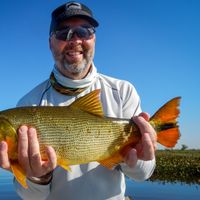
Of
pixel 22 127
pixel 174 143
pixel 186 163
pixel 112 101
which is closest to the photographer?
pixel 22 127

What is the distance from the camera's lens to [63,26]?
4.99 meters

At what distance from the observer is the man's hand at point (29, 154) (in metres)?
3.63

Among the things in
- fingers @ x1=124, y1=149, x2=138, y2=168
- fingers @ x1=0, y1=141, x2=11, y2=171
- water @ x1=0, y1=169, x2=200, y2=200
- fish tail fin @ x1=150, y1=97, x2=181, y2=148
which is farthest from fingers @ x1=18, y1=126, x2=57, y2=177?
water @ x1=0, y1=169, x2=200, y2=200

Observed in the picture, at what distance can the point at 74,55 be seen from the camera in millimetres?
4801

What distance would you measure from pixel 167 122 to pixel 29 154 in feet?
4.80

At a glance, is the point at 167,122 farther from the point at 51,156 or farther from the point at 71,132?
the point at 51,156

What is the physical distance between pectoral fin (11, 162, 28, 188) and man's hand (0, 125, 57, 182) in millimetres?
42

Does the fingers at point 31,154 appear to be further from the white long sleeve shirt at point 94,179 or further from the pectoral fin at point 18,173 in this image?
the white long sleeve shirt at point 94,179

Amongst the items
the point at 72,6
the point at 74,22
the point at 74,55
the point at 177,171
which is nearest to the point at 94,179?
the point at 74,55

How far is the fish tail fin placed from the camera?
3.93m

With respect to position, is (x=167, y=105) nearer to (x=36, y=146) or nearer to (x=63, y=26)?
(x=36, y=146)

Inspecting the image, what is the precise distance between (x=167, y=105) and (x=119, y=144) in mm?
654

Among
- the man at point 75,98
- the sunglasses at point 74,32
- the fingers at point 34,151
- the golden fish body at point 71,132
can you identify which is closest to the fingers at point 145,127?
the man at point 75,98

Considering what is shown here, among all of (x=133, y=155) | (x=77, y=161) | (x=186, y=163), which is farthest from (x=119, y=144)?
(x=186, y=163)
